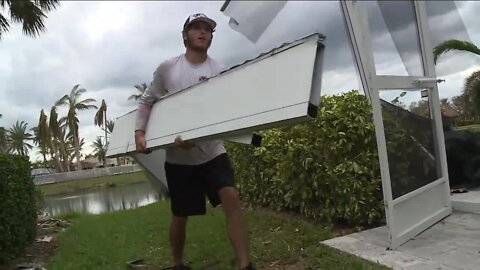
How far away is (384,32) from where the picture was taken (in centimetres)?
375

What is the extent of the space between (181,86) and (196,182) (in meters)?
0.67

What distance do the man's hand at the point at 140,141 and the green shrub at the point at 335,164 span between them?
1952 millimetres

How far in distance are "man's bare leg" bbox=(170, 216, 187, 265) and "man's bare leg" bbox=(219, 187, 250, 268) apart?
46cm

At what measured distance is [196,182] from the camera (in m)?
3.32

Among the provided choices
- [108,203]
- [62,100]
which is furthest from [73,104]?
[108,203]

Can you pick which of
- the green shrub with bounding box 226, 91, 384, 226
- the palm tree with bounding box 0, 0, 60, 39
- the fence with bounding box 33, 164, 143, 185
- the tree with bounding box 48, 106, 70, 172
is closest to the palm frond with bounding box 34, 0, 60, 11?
the palm tree with bounding box 0, 0, 60, 39

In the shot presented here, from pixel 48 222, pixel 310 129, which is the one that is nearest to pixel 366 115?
pixel 310 129

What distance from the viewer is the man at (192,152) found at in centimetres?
317

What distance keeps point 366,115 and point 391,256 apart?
1505 mm

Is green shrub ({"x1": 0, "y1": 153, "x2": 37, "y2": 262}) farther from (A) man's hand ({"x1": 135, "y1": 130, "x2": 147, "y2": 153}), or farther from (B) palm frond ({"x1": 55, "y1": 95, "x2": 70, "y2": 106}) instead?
(B) palm frond ({"x1": 55, "y1": 95, "x2": 70, "y2": 106})

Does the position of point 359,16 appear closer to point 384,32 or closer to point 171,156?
point 384,32

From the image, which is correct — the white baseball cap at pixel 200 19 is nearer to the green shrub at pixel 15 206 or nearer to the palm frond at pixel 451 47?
the palm frond at pixel 451 47

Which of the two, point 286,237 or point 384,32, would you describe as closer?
point 384,32

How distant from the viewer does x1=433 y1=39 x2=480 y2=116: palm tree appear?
4777 mm
